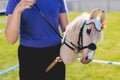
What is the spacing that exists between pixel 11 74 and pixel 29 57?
4.17 meters

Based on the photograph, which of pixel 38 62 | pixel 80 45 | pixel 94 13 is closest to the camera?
pixel 94 13

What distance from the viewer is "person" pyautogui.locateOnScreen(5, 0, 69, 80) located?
237 cm

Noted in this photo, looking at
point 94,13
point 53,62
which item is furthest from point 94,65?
point 94,13

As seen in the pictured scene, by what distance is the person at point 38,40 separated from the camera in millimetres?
2371

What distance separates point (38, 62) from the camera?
249 centimetres

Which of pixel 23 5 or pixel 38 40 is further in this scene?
pixel 38 40

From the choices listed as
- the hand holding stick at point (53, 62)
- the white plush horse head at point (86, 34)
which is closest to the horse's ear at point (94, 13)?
the white plush horse head at point (86, 34)

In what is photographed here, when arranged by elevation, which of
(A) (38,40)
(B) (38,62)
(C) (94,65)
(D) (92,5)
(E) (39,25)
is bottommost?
(D) (92,5)

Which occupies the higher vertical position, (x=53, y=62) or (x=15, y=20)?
(x=15, y=20)

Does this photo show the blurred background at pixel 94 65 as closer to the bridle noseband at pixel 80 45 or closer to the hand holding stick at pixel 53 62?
the hand holding stick at pixel 53 62

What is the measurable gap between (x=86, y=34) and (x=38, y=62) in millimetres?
590

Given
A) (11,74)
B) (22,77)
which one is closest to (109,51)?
(11,74)

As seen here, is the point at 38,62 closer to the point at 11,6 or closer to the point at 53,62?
the point at 53,62

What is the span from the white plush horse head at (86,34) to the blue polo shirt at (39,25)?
0.31 metres
